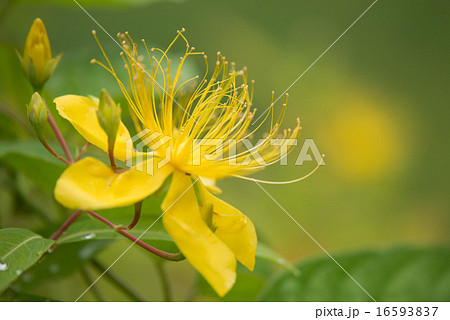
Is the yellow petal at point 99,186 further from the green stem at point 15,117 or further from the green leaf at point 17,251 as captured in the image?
the green stem at point 15,117

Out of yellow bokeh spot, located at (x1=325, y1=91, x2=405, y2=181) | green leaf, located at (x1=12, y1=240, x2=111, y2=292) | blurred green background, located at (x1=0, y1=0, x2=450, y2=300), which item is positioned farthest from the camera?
yellow bokeh spot, located at (x1=325, y1=91, x2=405, y2=181)

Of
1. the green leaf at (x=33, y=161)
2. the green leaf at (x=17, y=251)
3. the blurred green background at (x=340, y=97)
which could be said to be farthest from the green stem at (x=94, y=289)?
the blurred green background at (x=340, y=97)

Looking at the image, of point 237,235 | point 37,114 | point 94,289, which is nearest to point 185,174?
point 237,235

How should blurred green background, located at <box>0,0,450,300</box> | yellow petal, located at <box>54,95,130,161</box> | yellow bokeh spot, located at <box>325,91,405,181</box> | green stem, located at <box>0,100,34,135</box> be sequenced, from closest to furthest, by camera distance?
yellow petal, located at <box>54,95,130,161</box> → green stem, located at <box>0,100,34,135</box> → blurred green background, located at <box>0,0,450,300</box> → yellow bokeh spot, located at <box>325,91,405,181</box>

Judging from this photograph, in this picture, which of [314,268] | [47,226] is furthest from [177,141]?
[314,268]

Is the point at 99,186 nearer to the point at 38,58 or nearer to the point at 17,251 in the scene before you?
the point at 17,251

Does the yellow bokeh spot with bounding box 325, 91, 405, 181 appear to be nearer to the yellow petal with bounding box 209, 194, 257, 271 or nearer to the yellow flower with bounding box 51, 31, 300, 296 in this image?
the yellow flower with bounding box 51, 31, 300, 296

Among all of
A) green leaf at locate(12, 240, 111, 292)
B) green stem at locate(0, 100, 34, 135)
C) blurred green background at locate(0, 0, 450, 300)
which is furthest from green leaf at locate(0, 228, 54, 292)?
blurred green background at locate(0, 0, 450, 300)
